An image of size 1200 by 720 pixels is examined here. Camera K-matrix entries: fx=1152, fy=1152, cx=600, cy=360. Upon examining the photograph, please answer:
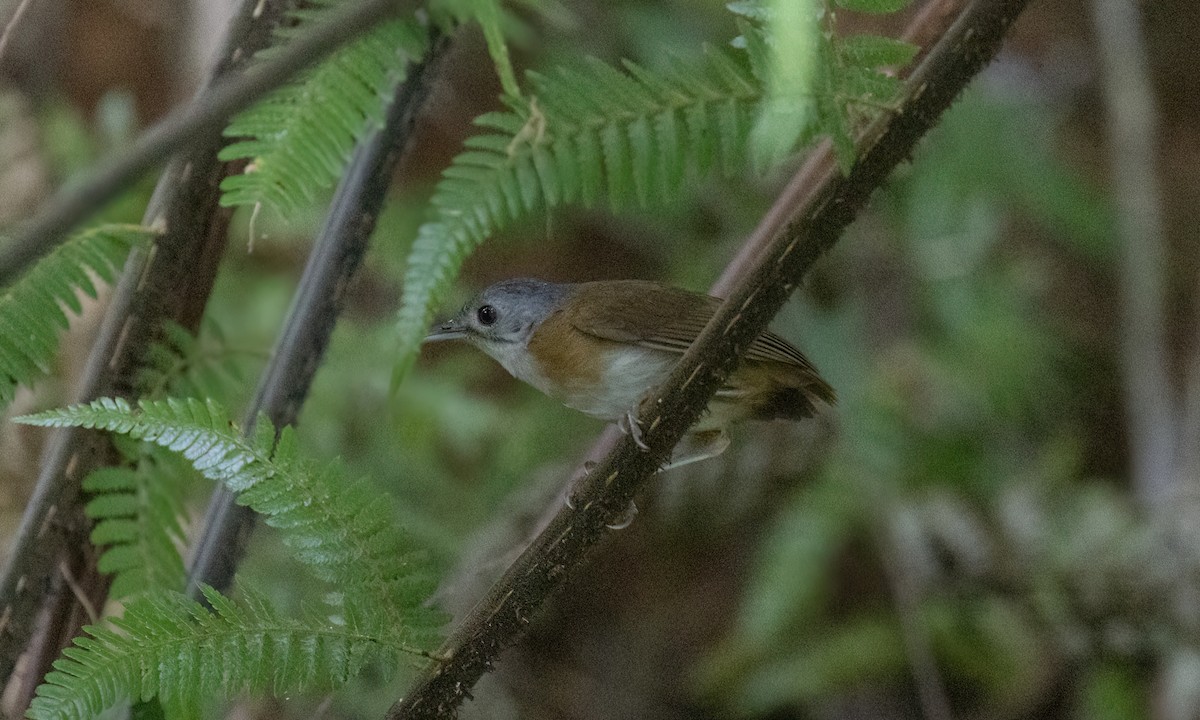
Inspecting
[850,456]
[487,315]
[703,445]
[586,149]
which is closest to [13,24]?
[586,149]

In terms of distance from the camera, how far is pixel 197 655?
1462 millimetres

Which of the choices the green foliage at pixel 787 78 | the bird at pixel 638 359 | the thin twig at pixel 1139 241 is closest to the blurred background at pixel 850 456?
the thin twig at pixel 1139 241

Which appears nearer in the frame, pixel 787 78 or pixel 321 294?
pixel 787 78

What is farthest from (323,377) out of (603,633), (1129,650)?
(1129,650)

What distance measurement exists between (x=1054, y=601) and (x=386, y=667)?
9.27 ft

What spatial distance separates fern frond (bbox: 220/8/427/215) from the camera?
1.69 meters

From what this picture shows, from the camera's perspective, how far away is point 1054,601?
12.2 feet

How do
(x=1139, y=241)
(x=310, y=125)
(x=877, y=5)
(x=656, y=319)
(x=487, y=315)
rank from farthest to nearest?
(x=1139, y=241) → (x=487, y=315) → (x=656, y=319) → (x=310, y=125) → (x=877, y=5)

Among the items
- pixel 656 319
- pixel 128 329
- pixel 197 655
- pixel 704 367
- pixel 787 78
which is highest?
pixel 656 319

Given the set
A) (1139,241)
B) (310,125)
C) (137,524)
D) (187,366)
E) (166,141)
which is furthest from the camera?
(1139,241)

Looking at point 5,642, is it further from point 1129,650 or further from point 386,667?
point 1129,650

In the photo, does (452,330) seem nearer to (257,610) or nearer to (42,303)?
(42,303)

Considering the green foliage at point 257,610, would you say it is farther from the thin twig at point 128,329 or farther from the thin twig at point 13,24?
the thin twig at point 13,24

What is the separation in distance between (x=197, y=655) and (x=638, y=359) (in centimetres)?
117
